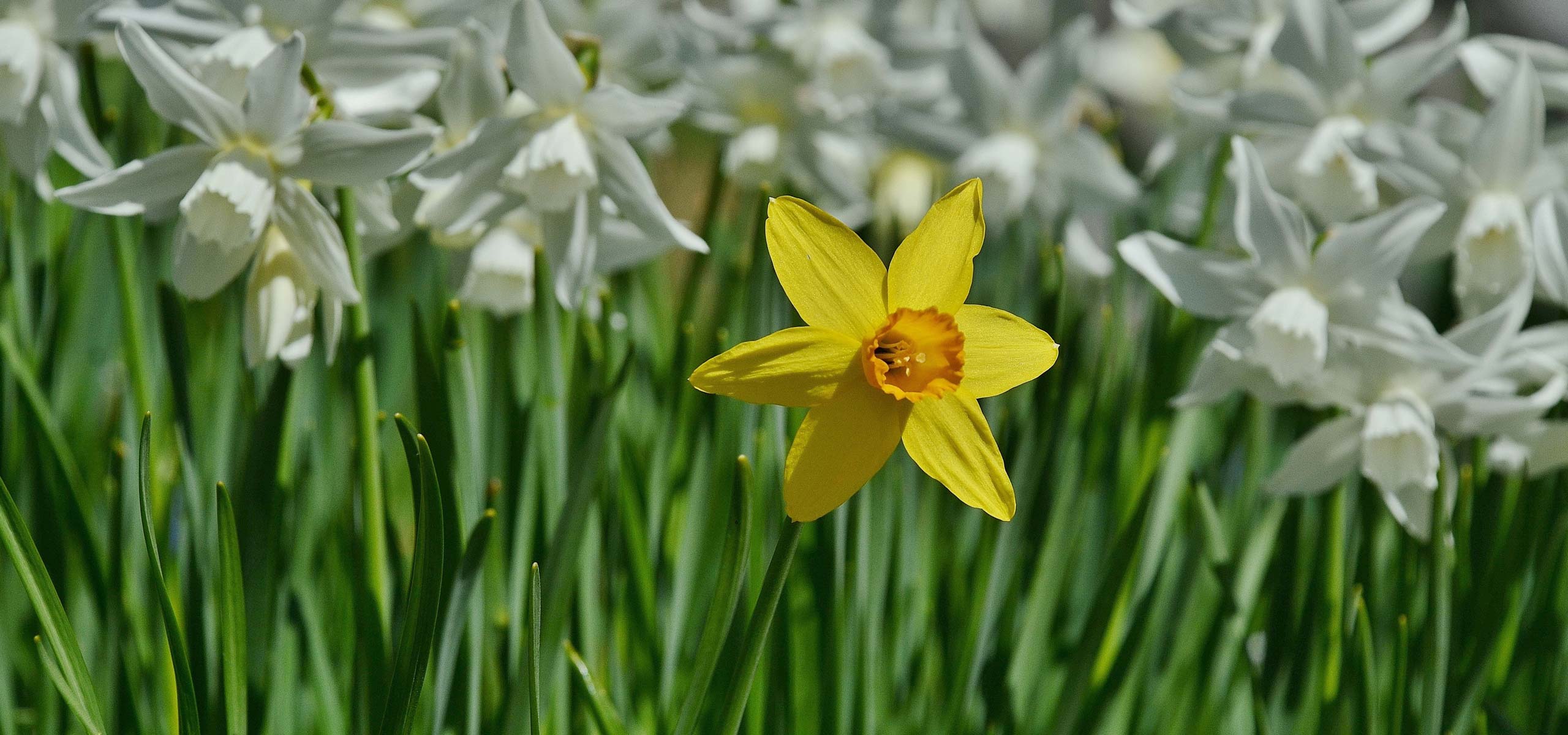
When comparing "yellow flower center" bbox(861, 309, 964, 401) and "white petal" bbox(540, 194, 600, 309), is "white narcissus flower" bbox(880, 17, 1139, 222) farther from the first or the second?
"yellow flower center" bbox(861, 309, 964, 401)

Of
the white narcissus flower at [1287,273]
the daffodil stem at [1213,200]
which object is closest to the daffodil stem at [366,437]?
the white narcissus flower at [1287,273]

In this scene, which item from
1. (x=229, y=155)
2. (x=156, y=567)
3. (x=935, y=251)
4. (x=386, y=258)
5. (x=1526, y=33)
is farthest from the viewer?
(x=1526, y=33)

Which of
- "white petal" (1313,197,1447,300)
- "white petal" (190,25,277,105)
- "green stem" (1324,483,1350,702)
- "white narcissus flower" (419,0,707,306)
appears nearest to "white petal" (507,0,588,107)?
"white narcissus flower" (419,0,707,306)

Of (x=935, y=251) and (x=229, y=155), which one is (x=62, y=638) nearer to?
(x=229, y=155)

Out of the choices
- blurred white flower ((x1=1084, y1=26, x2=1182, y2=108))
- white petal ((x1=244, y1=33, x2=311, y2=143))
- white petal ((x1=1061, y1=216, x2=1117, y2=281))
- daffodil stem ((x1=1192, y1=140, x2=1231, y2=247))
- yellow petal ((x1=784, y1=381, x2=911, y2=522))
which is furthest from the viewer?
blurred white flower ((x1=1084, y1=26, x2=1182, y2=108))

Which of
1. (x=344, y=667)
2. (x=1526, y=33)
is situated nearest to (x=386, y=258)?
(x=344, y=667)
